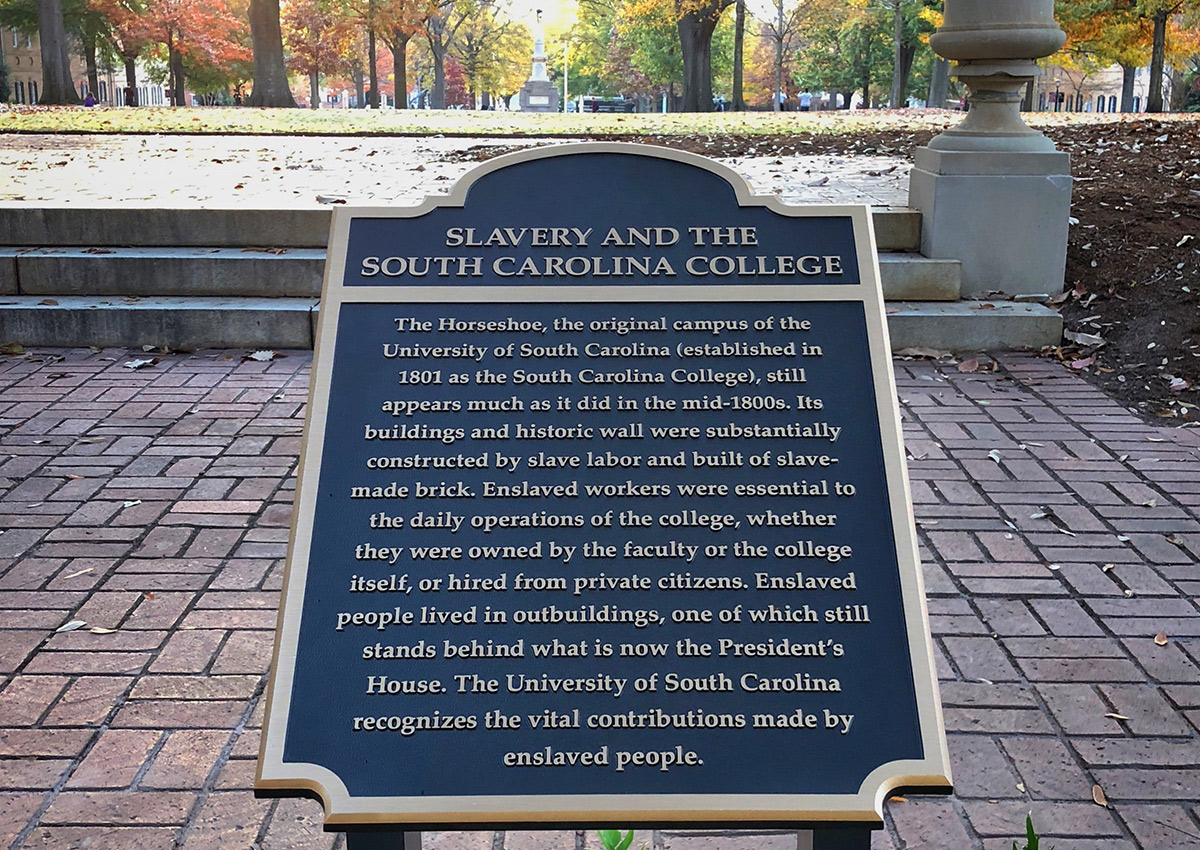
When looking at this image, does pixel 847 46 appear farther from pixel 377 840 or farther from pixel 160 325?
pixel 377 840

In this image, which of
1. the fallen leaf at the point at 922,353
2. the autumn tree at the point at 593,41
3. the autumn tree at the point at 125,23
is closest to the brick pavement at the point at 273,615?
the fallen leaf at the point at 922,353

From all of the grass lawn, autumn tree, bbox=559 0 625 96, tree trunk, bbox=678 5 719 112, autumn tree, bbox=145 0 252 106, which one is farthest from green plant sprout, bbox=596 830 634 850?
autumn tree, bbox=559 0 625 96

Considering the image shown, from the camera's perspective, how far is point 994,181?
7.70m

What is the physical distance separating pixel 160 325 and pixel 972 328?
5.15 m

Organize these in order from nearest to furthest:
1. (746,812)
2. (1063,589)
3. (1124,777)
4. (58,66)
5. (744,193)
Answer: (746,812) → (744,193) → (1124,777) → (1063,589) → (58,66)

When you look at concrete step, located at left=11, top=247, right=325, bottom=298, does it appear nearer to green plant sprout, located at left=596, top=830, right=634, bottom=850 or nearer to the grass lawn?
green plant sprout, located at left=596, top=830, right=634, bottom=850

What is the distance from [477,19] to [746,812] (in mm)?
64419

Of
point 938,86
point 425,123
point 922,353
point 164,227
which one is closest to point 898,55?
point 938,86

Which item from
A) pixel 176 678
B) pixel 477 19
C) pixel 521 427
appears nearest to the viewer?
pixel 521 427

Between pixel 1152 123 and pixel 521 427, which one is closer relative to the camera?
pixel 521 427

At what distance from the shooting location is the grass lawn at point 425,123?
17.9 meters

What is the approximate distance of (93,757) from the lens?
3.27 meters

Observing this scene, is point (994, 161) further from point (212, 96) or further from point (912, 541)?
point (212, 96)

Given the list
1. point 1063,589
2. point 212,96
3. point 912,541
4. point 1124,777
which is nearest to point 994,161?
point 1063,589
